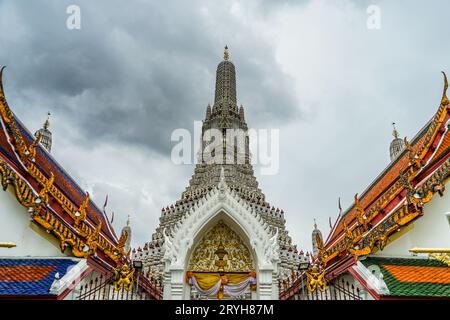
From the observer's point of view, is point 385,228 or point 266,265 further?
point 266,265

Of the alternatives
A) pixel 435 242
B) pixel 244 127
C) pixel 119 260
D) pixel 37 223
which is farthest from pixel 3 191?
pixel 244 127

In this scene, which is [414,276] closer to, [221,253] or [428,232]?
[428,232]

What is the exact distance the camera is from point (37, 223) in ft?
29.1

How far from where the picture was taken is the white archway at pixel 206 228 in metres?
9.96

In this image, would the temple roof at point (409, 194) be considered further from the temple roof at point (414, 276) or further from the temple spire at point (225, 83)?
the temple spire at point (225, 83)

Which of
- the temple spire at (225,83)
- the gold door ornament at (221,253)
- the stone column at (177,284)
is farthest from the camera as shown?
the temple spire at (225,83)

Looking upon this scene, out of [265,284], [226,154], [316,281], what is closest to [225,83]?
[226,154]

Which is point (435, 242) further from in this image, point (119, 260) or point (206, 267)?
point (119, 260)

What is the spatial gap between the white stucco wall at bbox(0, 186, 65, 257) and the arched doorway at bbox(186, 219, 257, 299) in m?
3.83

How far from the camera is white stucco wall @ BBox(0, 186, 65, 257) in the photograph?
30.1 ft

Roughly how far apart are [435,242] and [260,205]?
24.9 meters

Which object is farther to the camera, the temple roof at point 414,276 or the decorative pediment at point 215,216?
the decorative pediment at point 215,216

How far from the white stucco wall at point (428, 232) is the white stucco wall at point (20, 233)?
8522 mm

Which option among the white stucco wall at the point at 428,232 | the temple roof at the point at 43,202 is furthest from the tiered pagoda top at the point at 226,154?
the white stucco wall at the point at 428,232
